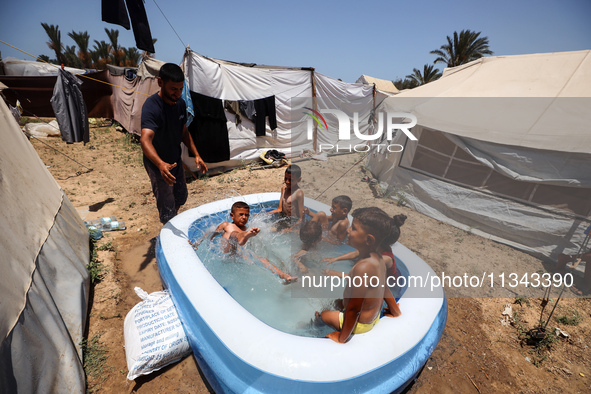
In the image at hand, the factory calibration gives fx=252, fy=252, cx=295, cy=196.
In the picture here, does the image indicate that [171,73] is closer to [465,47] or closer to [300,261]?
[300,261]

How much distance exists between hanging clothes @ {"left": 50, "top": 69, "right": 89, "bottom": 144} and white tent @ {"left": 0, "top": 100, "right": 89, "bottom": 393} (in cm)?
373

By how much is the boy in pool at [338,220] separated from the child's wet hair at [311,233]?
0.12 metres

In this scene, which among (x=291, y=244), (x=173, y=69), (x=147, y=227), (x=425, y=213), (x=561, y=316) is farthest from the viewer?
(x=147, y=227)

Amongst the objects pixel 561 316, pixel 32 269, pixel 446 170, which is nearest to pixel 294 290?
pixel 446 170

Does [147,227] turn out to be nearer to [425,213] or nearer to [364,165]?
[364,165]

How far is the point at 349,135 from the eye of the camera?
2.62 metres

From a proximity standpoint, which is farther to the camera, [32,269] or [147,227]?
[147,227]

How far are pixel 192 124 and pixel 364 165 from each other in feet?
16.6

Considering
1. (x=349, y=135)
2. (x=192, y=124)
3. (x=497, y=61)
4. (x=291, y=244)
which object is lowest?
(x=291, y=244)

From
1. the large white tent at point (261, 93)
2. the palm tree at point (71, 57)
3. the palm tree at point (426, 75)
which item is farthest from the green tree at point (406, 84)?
the palm tree at point (71, 57)

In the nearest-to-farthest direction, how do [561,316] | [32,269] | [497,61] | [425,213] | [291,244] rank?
[32,269] → [425,213] → [561,316] → [291,244] → [497,61]

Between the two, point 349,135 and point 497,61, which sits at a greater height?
point 497,61

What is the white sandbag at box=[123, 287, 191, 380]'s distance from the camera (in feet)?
6.42

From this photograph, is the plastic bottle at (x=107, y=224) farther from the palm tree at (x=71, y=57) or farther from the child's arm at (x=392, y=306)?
the palm tree at (x=71, y=57)
